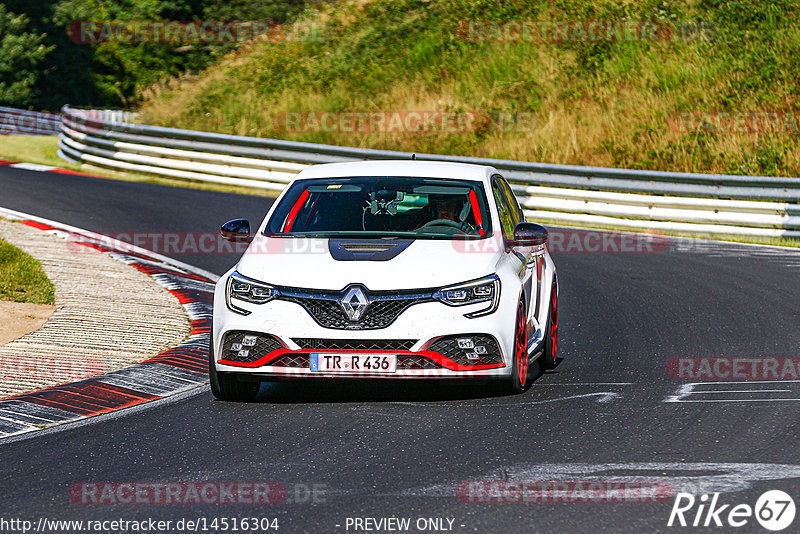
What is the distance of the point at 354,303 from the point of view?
7.85m

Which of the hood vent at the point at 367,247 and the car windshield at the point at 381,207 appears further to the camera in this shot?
the car windshield at the point at 381,207

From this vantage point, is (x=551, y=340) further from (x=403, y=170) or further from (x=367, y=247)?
(x=367, y=247)

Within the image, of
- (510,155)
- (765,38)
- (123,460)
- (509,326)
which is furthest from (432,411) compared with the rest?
(765,38)

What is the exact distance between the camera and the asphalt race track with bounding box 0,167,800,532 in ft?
18.4

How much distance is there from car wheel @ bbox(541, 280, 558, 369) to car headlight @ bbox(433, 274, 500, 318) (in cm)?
141

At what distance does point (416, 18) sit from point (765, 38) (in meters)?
10.4

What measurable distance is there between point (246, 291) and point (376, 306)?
92 cm

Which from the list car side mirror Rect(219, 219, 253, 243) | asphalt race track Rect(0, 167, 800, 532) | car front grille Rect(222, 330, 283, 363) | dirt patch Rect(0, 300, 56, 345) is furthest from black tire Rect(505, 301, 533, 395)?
dirt patch Rect(0, 300, 56, 345)

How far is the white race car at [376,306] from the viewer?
→ 7852 mm

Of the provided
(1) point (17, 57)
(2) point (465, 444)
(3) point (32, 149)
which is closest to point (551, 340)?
(2) point (465, 444)

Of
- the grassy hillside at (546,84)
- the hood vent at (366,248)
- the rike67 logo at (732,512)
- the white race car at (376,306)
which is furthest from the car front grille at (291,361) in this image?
the grassy hillside at (546,84)

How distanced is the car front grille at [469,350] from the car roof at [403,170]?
5.93ft

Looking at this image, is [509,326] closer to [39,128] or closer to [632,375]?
[632,375]

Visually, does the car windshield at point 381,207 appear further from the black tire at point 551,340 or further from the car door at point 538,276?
the black tire at point 551,340
